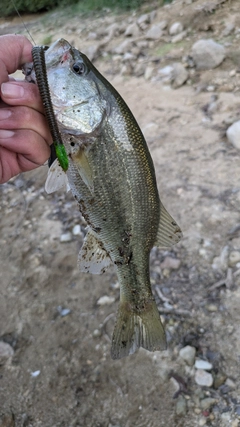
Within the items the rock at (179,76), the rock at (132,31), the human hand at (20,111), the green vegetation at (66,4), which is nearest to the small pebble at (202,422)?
the human hand at (20,111)

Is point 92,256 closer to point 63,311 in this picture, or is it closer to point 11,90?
point 11,90

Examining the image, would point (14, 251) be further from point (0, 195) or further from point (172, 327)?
point (172, 327)

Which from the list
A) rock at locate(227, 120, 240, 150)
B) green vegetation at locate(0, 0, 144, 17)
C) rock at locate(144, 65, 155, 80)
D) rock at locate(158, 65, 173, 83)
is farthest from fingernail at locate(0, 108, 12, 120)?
green vegetation at locate(0, 0, 144, 17)

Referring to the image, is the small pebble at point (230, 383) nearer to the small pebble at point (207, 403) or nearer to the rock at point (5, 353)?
the small pebble at point (207, 403)

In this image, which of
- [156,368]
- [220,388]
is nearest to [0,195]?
[156,368]

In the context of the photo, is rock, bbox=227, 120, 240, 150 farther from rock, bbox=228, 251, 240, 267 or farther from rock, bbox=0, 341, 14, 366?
rock, bbox=0, 341, 14, 366
